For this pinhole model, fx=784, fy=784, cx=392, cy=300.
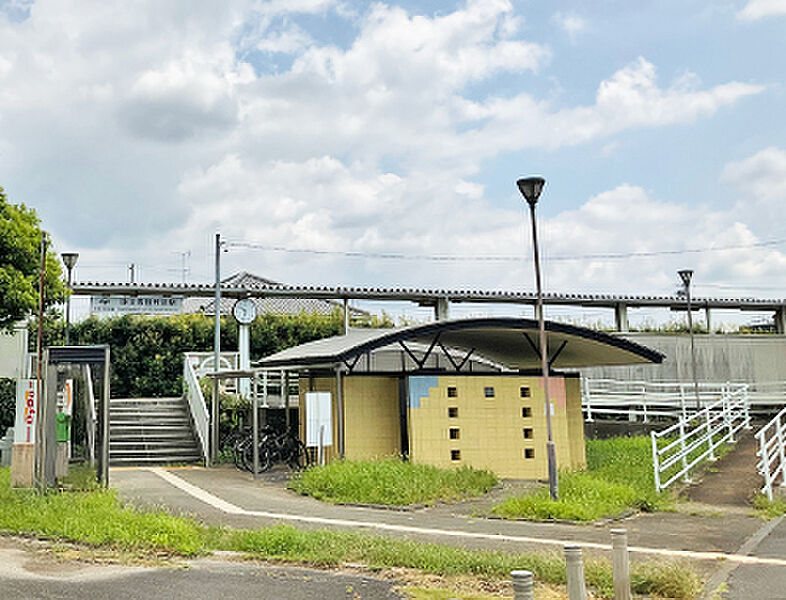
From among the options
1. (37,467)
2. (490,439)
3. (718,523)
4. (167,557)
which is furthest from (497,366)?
(167,557)

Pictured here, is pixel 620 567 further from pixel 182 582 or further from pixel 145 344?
pixel 145 344

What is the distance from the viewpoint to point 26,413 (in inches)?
481

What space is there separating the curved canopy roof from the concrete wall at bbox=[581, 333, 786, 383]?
955 centimetres

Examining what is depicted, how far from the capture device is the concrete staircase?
1852 centimetres

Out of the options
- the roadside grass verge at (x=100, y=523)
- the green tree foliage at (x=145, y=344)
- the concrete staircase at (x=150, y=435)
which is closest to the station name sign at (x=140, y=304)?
the green tree foliage at (x=145, y=344)

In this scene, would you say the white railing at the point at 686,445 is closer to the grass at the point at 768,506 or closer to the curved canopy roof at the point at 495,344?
the grass at the point at 768,506

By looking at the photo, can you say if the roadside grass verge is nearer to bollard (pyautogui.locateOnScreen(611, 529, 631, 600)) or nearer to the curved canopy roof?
bollard (pyautogui.locateOnScreen(611, 529, 631, 600))

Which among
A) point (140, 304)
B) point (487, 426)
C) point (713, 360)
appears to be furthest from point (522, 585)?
point (713, 360)

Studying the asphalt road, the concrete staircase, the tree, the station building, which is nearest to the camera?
the asphalt road

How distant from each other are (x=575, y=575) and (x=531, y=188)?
7.99 metres

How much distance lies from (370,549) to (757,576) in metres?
3.94

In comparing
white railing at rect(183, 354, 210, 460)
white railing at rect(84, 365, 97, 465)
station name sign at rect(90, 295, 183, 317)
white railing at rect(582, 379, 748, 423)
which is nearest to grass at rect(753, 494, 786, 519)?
white railing at rect(582, 379, 748, 423)

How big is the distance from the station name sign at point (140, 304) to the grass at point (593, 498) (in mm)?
16870

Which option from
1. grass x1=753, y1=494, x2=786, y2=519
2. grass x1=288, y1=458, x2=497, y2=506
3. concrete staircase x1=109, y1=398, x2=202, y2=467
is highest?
concrete staircase x1=109, y1=398, x2=202, y2=467
